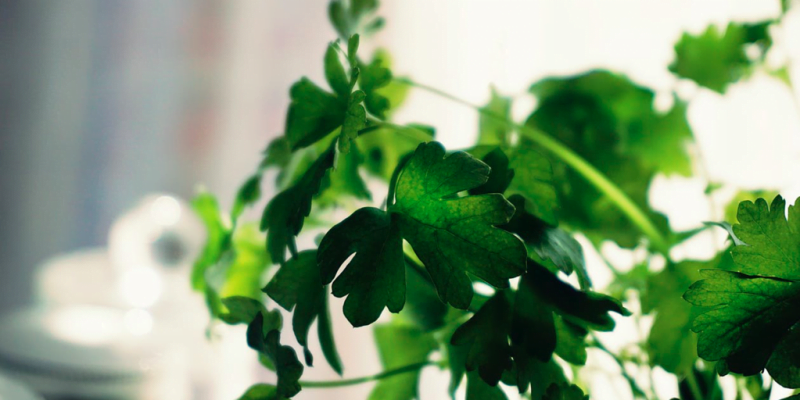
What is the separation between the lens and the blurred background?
3.43ft

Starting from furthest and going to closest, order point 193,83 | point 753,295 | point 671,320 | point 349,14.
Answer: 1. point 193,83
2. point 349,14
3. point 671,320
4. point 753,295

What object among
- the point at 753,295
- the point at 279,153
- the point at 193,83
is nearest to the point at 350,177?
the point at 279,153

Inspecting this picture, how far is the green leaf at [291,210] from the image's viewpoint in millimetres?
355

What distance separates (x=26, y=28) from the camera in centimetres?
152

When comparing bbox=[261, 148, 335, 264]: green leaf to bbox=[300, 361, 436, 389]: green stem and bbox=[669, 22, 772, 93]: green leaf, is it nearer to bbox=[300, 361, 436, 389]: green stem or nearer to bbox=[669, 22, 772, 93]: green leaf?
bbox=[300, 361, 436, 389]: green stem

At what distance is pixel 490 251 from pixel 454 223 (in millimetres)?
22

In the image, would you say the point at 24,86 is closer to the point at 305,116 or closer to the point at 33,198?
the point at 33,198

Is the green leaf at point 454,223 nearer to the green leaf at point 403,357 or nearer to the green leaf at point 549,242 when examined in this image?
the green leaf at point 549,242

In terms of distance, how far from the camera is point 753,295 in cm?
32

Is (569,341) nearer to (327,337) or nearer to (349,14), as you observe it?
(327,337)

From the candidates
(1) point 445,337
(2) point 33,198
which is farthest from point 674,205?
(2) point 33,198

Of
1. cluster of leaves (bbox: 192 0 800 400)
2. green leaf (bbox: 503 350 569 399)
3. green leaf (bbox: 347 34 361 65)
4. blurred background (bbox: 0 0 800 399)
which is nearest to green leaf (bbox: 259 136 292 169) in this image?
cluster of leaves (bbox: 192 0 800 400)

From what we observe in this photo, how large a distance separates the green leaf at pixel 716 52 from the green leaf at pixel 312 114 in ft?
1.07

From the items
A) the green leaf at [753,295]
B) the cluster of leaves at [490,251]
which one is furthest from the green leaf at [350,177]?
the green leaf at [753,295]
